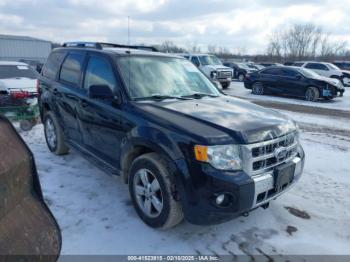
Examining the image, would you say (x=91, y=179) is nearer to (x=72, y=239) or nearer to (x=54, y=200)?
(x=54, y=200)

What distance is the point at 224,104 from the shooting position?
398 cm

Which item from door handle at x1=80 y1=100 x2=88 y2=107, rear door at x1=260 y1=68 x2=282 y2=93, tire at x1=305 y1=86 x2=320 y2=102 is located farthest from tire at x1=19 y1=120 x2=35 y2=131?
rear door at x1=260 y1=68 x2=282 y2=93

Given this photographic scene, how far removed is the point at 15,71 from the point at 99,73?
6.53 meters

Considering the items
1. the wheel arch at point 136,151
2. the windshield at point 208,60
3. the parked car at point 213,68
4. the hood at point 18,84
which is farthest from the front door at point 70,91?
the windshield at point 208,60

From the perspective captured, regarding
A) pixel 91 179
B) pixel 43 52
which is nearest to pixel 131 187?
pixel 91 179

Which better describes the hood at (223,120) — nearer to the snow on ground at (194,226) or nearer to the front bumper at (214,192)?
the front bumper at (214,192)

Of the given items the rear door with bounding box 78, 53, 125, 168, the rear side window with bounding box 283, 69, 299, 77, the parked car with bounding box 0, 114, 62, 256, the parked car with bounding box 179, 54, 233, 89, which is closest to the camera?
the parked car with bounding box 0, 114, 62, 256

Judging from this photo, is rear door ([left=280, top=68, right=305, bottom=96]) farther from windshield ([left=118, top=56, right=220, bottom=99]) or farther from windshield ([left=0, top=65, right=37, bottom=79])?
windshield ([left=118, top=56, right=220, bottom=99])

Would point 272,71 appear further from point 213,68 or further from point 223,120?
point 223,120

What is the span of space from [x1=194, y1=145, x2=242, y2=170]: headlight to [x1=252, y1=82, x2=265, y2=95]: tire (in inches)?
581

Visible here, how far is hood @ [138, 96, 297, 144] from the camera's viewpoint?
3.00m

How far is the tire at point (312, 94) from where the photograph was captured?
14.5 metres

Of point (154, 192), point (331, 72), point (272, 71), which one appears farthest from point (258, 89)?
point (154, 192)

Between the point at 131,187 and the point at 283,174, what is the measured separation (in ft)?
5.50
